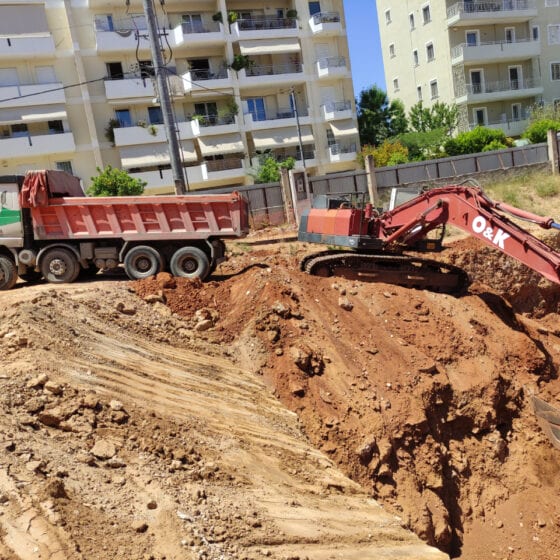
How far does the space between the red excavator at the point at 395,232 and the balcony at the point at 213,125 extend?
19379mm

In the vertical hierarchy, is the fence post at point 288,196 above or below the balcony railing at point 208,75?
below

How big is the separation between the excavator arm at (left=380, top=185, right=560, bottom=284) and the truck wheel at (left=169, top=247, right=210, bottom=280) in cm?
340

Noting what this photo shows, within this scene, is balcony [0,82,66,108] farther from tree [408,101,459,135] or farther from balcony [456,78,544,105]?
balcony [456,78,544,105]

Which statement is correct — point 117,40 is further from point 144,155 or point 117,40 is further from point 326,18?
point 326,18

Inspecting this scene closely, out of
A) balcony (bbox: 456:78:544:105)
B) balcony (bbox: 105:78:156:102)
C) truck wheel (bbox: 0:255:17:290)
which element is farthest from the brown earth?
balcony (bbox: 456:78:544:105)

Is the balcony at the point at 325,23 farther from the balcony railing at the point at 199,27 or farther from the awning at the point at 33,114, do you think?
the awning at the point at 33,114

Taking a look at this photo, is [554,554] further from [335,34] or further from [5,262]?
[335,34]

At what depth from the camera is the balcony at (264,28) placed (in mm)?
30062

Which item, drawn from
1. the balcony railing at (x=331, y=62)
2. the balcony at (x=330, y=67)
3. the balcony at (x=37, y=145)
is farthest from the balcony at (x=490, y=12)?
the balcony at (x=37, y=145)

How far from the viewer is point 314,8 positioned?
32.2 meters

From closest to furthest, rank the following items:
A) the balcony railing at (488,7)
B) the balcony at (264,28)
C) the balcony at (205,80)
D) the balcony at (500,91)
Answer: the balcony at (205,80), the balcony at (264,28), the balcony railing at (488,7), the balcony at (500,91)

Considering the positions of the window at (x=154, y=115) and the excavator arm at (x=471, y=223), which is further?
the window at (x=154, y=115)

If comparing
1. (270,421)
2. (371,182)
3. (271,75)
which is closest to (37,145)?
(271,75)

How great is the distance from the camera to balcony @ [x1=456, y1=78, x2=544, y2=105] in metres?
35.0
